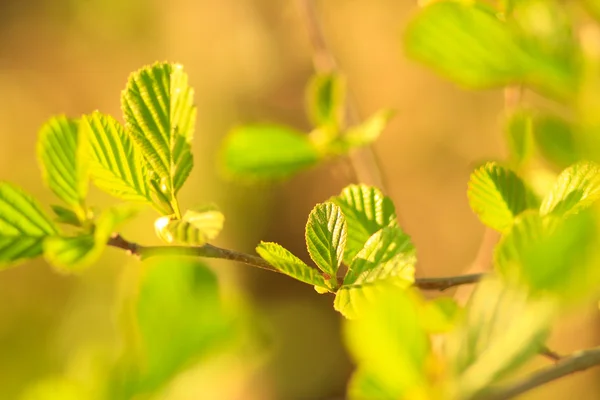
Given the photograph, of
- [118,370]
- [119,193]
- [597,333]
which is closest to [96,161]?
[119,193]

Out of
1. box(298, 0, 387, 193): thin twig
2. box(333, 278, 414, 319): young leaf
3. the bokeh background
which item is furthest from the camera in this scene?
the bokeh background

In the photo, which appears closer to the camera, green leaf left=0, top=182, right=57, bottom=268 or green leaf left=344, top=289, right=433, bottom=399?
green leaf left=344, top=289, right=433, bottom=399

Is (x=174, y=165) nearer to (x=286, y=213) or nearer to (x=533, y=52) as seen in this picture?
(x=533, y=52)

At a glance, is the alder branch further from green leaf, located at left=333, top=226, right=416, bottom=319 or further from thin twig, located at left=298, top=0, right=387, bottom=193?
thin twig, located at left=298, top=0, right=387, bottom=193

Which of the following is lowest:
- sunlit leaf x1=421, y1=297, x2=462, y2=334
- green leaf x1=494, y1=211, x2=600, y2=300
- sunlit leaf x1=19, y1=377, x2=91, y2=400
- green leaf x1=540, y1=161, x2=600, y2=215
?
sunlit leaf x1=421, y1=297, x2=462, y2=334

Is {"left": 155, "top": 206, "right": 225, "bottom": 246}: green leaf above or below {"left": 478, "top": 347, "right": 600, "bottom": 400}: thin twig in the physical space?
above

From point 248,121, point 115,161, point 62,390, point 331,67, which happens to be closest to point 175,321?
point 62,390

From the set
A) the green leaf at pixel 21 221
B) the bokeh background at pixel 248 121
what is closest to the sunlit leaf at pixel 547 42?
the green leaf at pixel 21 221

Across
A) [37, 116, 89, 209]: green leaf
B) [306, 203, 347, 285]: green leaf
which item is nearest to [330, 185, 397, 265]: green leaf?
[306, 203, 347, 285]: green leaf
